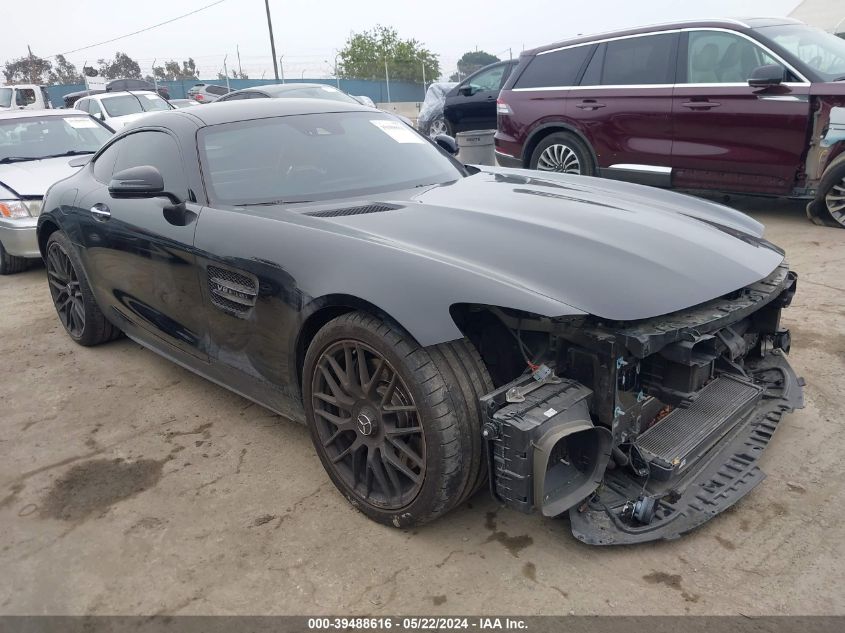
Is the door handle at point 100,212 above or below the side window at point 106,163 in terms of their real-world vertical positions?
below

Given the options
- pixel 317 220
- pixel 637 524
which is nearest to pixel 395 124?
pixel 317 220

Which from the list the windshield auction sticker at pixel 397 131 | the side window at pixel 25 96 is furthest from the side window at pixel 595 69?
the side window at pixel 25 96

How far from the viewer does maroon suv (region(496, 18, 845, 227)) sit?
543 cm

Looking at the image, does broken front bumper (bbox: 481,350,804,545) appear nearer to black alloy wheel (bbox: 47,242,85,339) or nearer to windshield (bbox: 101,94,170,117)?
black alloy wheel (bbox: 47,242,85,339)

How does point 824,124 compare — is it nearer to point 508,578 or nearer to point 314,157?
point 314,157

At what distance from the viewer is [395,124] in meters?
3.70

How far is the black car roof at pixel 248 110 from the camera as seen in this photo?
129 inches

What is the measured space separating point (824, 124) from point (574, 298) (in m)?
4.61

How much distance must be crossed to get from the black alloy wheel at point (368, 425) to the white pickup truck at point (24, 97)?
19627 millimetres

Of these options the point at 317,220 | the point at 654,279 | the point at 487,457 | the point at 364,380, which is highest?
the point at 317,220

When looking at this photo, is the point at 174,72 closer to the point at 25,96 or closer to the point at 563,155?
the point at 25,96

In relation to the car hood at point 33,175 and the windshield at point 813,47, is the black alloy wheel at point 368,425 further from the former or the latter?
the windshield at point 813,47

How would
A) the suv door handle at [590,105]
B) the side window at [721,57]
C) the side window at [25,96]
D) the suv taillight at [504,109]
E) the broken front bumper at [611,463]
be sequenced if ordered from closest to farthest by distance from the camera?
the broken front bumper at [611,463] → the side window at [721,57] → the suv door handle at [590,105] → the suv taillight at [504,109] → the side window at [25,96]

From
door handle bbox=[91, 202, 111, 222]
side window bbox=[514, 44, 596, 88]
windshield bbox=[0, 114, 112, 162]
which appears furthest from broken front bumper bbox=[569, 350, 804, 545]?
windshield bbox=[0, 114, 112, 162]
